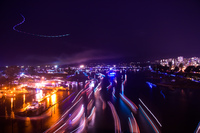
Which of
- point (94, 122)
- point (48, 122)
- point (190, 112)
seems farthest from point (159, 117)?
point (48, 122)

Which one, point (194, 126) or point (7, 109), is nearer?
point (194, 126)

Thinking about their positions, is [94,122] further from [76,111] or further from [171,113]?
[171,113]

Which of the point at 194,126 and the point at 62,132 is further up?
the point at 62,132

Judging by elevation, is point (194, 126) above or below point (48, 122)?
below

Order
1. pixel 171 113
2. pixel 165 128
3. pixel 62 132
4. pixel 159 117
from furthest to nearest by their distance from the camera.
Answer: pixel 171 113, pixel 159 117, pixel 165 128, pixel 62 132

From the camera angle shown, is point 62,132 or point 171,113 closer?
point 62,132

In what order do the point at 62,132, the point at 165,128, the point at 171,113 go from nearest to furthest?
the point at 62,132, the point at 165,128, the point at 171,113

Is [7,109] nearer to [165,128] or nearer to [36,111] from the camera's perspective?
[36,111]

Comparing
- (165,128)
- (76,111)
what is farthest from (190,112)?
(76,111)

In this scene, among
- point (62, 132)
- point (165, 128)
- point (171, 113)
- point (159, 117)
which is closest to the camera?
point (62, 132)
